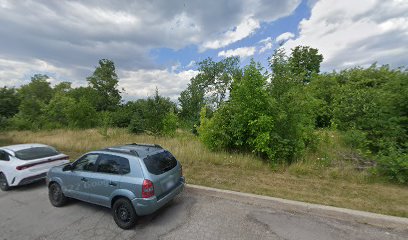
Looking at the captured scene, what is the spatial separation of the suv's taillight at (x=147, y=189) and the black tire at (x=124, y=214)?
1.47 feet

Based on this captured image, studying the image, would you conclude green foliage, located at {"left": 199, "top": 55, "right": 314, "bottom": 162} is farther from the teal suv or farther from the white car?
the white car

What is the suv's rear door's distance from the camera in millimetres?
4301

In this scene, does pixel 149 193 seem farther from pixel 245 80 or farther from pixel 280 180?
pixel 245 80

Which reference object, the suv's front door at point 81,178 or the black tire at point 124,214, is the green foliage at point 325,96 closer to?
the black tire at point 124,214

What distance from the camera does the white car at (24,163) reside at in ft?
21.6

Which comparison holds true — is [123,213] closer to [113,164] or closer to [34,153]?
[113,164]

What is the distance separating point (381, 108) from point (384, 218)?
5382mm

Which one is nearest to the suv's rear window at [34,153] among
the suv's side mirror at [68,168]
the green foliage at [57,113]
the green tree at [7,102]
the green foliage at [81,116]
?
the suv's side mirror at [68,168]

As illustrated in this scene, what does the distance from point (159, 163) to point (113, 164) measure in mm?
1036

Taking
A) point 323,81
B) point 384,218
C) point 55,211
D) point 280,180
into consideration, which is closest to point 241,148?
point 280,180

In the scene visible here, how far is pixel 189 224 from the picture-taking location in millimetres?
4316

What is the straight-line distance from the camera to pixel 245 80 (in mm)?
8078

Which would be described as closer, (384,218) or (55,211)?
(384,218)

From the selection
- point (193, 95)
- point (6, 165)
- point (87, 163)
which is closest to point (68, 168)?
point (87, 163)
